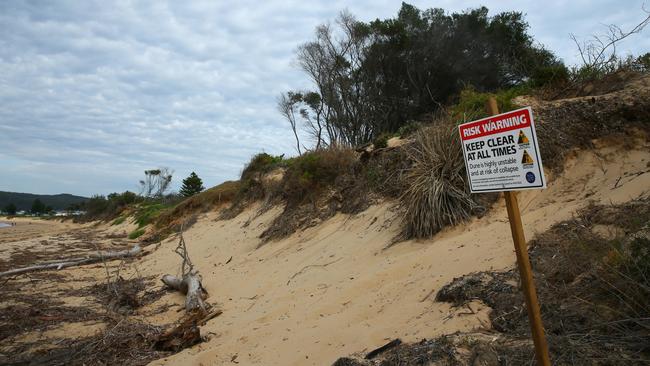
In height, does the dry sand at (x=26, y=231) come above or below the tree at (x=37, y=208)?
below

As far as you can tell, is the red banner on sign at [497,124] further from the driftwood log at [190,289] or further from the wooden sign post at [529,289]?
the driftwood log at [190,289]

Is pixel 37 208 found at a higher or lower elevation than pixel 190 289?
higher

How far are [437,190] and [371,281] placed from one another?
182 cm

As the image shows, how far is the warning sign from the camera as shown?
2416mm

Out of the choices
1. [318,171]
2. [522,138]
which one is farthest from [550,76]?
[522,138]

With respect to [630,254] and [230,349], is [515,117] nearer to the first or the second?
[630,254]

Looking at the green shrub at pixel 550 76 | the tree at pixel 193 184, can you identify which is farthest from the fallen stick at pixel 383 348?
the tree at pixel 193 184

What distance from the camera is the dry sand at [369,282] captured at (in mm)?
4020

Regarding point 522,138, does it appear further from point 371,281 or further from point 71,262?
point 71,262

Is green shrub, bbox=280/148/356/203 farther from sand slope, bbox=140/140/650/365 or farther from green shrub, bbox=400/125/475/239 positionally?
green shrub, bbox=400/125/475/239

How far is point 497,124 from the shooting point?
8.59ft

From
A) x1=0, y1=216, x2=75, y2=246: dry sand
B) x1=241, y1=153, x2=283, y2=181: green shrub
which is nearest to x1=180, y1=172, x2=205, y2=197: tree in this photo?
x1=0, y1=216, x2=75, y2=246: dry sand

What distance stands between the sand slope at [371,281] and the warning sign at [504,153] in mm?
1363

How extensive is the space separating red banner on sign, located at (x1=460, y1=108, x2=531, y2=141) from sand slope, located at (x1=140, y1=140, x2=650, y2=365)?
1585mm
